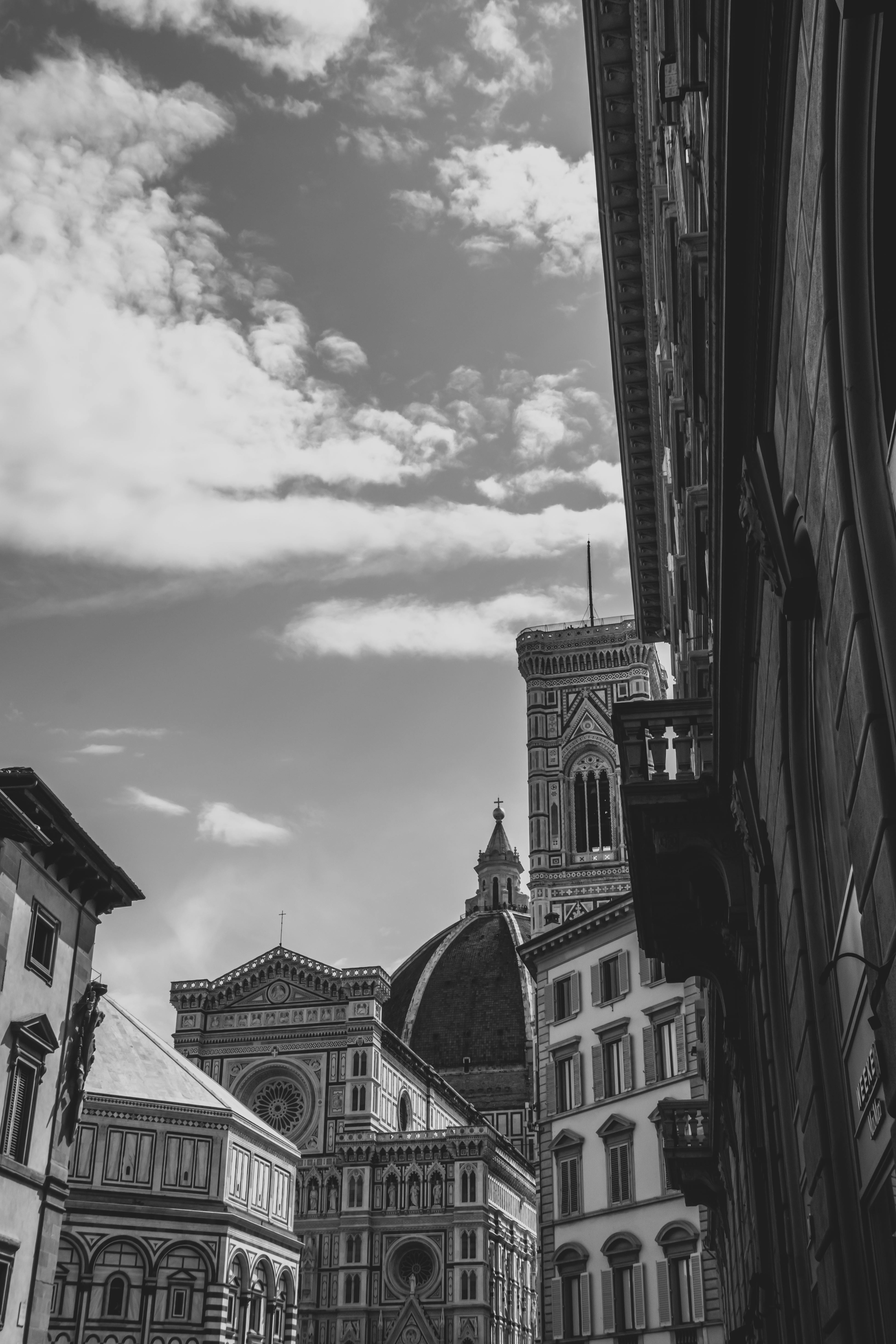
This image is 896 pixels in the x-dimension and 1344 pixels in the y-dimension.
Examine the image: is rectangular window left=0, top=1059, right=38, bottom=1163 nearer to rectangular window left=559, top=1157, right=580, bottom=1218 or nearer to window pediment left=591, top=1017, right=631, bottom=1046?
rectangular window left=559, top=1157, right=580, bottom=1218

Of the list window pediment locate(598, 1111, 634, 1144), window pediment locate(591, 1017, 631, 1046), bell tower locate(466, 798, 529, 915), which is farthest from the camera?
bell tower locate(466, 798, 529, 915)

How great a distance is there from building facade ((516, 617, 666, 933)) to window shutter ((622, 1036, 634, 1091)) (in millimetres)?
49000

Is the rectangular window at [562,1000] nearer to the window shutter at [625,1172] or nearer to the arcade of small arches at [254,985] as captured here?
the window shutter at [625,1172]

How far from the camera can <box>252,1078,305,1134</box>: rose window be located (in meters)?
79.1

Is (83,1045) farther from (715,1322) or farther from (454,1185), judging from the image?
(454,1185)

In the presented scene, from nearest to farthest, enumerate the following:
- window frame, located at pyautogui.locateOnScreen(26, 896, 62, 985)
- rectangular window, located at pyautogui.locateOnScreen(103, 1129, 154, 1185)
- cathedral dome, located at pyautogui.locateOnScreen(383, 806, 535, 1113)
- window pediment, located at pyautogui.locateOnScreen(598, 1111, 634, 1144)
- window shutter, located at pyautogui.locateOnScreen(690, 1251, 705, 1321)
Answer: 1. window frame, located at pyautogui.locateOnScreen(26, 896, 62, 985)
2. window shutter, located at pyautogui.locateOnScreen(690, 1251, 705, 1321)
3. window pediment, located at pyautogui.locateOnScreen(598, 1111, 634, 1144)
4. rectangular window, located at pyautogui.locateOnScreen(103, 1129, 154, 1185)
5. cathedral dome, located at pyautogui.locateOnScreen(383, 806, 535, 1113)

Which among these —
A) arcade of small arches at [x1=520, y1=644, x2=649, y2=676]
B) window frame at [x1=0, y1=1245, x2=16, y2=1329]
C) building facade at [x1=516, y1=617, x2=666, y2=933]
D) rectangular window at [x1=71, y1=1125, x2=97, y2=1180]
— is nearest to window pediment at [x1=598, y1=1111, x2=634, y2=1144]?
window frame at [x1=0, y1=1245, x2=16, y2=1329]

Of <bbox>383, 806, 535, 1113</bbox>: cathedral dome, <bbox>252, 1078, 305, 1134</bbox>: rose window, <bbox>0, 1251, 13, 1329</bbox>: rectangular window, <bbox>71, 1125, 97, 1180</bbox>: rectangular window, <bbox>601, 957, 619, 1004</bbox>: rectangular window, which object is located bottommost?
<bbox>0, 1251, 13, 1329</bbox>: rectangular window

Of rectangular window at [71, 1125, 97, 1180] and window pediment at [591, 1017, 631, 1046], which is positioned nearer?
window pediment at [591, 1017, 631, 1046]

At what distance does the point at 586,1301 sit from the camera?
35656mm

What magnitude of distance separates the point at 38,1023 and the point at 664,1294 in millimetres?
17972

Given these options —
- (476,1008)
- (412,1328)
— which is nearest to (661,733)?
(412,1328)

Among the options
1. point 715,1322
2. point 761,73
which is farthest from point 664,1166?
point 761,73

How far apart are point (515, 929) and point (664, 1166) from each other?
10351 cm
